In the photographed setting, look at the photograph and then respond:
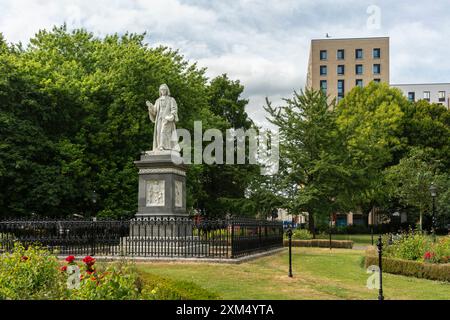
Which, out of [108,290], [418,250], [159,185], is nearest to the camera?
[108,290]

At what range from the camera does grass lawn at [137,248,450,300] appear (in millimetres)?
12422

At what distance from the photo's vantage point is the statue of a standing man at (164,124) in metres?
21.9

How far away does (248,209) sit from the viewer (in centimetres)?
4156

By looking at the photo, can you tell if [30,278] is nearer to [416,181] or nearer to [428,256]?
[428,256]

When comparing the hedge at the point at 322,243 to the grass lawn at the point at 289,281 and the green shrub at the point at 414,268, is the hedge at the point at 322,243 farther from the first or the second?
the green shrub at the point at 414,268

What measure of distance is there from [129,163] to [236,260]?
54.3 ft

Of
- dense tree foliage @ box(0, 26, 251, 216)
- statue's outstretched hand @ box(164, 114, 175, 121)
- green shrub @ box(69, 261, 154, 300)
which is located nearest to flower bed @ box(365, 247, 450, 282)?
statue's outstretched hand @ box(164, 114, 175, 121)

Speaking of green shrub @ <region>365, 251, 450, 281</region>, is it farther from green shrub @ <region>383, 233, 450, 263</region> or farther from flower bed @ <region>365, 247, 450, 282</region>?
green shrub @ <region>383, 233, 450, 263</region>

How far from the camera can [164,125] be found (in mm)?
21969

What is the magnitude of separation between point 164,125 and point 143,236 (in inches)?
188

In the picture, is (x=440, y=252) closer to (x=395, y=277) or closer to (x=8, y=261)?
(x=395, y=277)

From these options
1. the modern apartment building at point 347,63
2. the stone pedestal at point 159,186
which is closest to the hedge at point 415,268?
the stone pedestal at point 159,186

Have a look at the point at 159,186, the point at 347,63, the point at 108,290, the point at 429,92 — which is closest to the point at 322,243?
the point at 159,186

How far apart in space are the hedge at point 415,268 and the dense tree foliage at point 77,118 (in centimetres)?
1762
